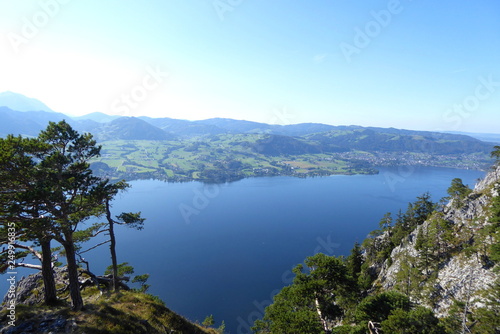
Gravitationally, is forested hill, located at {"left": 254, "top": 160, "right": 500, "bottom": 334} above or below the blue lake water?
above

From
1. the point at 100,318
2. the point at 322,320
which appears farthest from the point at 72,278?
the point at 322,320

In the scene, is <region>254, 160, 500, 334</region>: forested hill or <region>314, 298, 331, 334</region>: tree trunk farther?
<region>314, 298, 331, 334</region>: tree trunk

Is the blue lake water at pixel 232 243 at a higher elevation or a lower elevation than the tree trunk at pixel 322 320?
lower

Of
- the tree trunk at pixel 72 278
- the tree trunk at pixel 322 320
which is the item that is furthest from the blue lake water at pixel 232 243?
the tree trunk at pixel 72 278

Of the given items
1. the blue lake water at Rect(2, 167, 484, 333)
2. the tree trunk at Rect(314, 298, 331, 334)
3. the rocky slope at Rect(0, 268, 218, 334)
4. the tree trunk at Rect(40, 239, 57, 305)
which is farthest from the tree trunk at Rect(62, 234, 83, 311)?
the blue lake water at Rect(2, 167, 484, 333)

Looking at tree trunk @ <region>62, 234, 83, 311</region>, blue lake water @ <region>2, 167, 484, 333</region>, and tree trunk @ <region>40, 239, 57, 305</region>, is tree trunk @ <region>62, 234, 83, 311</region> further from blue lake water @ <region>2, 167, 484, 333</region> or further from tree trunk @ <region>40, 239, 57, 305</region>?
blue lake water @ <region>2, 167, 484, 333</region>

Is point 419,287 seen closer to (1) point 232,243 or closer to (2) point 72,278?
(2) point 72,278

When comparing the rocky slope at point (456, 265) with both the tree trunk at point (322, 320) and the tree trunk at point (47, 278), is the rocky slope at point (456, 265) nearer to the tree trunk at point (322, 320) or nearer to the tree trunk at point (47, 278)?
the tree trunk at point (322, 320)
